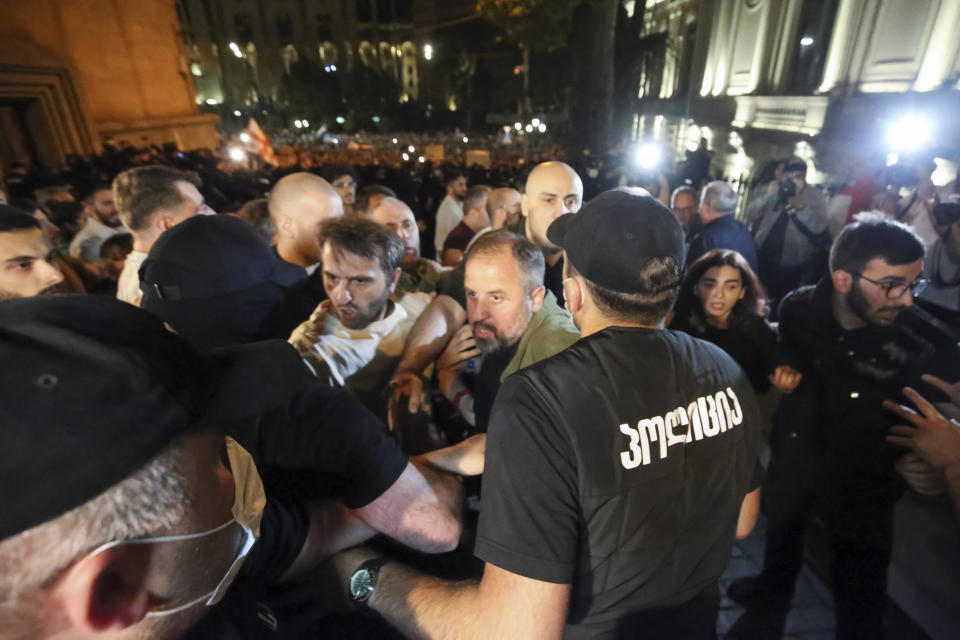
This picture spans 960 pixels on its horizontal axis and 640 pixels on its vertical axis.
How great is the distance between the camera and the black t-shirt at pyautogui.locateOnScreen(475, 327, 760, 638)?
3.84 feet

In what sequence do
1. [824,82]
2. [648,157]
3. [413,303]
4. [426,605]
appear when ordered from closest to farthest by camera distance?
[426,605] < [413,303] < [648,157] < [824,82]

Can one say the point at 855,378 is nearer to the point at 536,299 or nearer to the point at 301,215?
the point at 536,299

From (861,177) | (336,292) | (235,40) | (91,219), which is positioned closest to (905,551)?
(336,292)

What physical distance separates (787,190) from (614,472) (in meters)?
6.07

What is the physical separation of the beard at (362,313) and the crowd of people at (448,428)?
0.05 ft

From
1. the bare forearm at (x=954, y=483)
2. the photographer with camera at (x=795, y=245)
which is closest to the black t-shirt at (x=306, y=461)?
the bare forearm at (x=954, y=483)

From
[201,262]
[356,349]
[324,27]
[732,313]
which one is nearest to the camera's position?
[201,262]

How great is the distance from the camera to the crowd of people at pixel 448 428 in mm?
Result: 665

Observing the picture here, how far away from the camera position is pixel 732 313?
3.02 meters

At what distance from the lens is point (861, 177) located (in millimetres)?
6109

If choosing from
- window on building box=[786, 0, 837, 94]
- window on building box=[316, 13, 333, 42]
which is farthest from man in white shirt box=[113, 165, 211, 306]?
window on building box=[316, 13, 333, 42]

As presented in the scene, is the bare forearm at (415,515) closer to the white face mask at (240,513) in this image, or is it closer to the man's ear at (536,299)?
the white face mask at (240,513)

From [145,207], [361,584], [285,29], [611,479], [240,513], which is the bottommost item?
[361,584]

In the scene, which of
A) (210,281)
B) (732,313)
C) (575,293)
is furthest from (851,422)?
(210,281)
